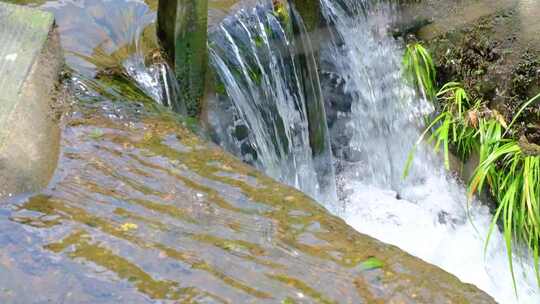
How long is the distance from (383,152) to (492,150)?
0.97 metres

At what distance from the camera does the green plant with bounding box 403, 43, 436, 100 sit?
464 cm

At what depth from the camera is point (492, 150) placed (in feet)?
13.6

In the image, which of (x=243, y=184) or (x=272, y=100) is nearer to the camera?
(x=243, y=184)

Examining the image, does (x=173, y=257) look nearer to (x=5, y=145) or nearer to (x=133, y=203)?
(x=133, y=203)

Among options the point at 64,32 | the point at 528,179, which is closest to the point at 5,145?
the point at 64,32

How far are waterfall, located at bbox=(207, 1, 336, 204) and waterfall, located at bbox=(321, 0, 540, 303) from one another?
0.27m

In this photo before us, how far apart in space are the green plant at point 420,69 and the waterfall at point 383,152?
0.08 meters

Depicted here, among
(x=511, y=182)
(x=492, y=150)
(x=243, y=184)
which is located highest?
(x=243, y=184)

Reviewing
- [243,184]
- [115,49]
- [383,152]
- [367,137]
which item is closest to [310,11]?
[367,137]

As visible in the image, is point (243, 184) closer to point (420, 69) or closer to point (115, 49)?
point (115, 49)

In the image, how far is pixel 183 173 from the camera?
2672 mm

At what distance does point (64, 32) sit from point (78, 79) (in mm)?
764

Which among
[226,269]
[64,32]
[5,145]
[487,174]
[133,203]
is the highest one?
[64,32]

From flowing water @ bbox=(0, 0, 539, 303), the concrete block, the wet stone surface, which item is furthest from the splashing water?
the wet stone surface
